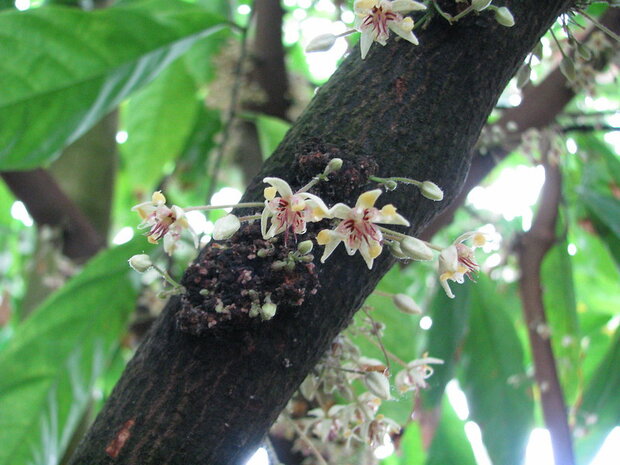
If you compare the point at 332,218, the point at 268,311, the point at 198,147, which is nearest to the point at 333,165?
the point at 332,218

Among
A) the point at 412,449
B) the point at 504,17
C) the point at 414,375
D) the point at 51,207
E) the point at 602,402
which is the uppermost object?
the point at 504,17

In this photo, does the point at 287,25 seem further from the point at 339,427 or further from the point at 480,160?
the point at 339,427

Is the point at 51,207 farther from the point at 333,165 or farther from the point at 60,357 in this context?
the point at 333,165

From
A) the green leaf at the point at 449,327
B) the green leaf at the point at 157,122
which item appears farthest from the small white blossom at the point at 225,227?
the green leaf at the point at 157,122

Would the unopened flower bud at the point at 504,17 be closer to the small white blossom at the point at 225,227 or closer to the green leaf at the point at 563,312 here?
the small white blossom at the point at 225,227

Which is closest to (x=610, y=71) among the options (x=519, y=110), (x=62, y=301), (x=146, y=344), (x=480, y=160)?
(x=519, y=110)

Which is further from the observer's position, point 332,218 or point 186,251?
point 186,251
